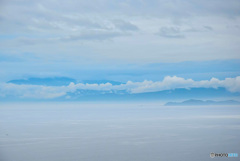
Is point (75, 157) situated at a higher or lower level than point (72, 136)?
lower

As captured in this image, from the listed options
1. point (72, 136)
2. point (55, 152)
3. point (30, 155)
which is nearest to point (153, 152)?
point (55, 152)

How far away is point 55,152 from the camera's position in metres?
22.8

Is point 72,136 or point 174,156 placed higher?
point 72,136

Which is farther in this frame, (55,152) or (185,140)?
(185,140)

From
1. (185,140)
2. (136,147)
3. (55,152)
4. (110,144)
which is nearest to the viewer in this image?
(55,152)

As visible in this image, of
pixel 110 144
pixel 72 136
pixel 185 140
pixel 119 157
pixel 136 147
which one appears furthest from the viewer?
pixel 72 136

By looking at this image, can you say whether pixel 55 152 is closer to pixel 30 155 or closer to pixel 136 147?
pixel 30 155

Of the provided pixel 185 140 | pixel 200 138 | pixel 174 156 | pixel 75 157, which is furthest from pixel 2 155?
pixel 200 138

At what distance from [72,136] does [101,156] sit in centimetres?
1060

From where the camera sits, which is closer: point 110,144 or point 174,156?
point 174,156

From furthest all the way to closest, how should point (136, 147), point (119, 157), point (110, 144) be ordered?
1. point (110, 144)
2. point (136, 147)
3. point (119, 157)

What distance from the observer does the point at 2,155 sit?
870 inches

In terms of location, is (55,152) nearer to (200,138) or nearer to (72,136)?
(72,136)

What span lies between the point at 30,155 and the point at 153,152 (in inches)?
378
